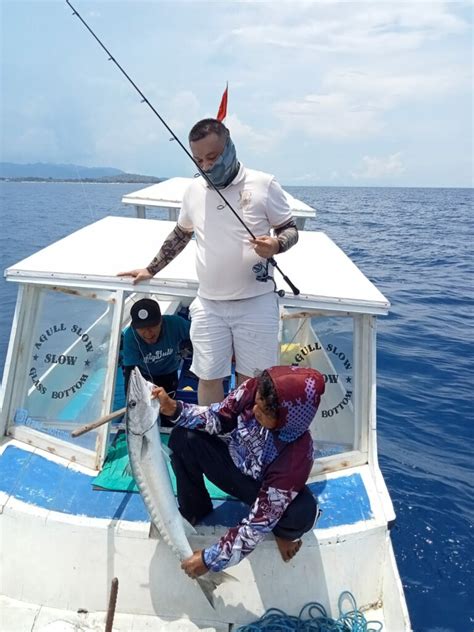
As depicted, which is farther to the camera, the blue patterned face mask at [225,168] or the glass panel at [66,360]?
the glass panel at [66,360]

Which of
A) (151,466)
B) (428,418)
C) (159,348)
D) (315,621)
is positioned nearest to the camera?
(151,466)

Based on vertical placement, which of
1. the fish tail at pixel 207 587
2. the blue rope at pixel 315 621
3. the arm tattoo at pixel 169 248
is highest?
the arm tattoo at pixel 169 248

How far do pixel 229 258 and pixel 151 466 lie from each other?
162 cm

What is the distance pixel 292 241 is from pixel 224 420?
55.8 inches

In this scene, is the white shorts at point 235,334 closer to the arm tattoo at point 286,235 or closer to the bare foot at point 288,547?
the arm tattoo at point 286,235

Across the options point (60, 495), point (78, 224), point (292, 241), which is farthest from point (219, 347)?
point (78, 224)

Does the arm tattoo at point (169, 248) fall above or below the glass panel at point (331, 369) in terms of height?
above

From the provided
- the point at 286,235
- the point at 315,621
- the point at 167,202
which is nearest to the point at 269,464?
the point at 315,621

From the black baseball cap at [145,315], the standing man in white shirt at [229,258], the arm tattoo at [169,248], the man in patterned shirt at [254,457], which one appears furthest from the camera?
the black baseball cap at [145,315]

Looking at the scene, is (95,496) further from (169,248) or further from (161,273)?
(169,248)

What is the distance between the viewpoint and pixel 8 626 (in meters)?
3.68

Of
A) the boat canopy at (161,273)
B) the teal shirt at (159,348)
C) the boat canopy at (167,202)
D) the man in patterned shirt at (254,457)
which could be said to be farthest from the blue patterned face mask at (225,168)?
the boat canopy at (167,202)

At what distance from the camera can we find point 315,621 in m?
3.73

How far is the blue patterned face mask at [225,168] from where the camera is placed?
3.87 m
